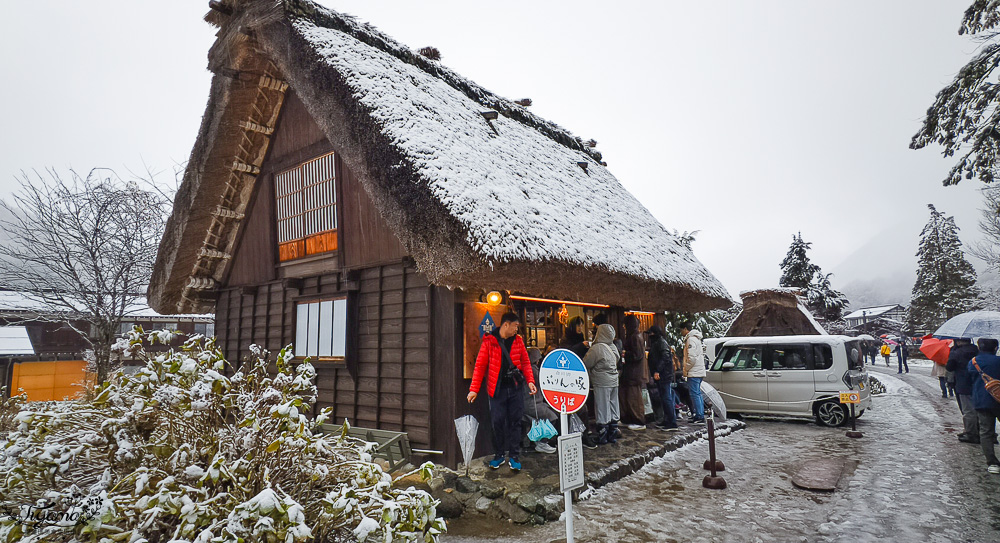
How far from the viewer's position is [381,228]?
7.23 metres

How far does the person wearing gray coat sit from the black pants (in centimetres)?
194

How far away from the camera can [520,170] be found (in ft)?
26.6

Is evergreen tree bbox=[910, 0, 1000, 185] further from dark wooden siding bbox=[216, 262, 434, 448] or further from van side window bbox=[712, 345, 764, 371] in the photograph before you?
dark wooden siding bbox=[216, 262, 434, 448]

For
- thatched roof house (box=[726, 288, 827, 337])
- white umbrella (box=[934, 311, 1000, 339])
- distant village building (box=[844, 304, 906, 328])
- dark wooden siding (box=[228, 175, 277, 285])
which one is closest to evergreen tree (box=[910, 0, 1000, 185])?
white umbrella (box=[934, 311, 1000, 339])

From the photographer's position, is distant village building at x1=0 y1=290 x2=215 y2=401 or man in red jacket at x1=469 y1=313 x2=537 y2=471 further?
distant village building at x1=0 y1=290 x2=215 y2=401

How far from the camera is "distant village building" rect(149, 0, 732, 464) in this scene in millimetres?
6062

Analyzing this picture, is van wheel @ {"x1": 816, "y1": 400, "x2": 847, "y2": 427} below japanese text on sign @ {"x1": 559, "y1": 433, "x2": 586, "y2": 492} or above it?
below

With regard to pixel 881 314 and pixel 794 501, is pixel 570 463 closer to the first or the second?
pixel 794 501

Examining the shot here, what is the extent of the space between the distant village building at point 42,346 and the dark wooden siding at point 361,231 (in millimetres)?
6420

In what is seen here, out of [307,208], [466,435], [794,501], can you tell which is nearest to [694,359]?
[794,501]

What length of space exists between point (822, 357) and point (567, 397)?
7.94 meters

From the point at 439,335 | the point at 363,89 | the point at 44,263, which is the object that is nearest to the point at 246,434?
the point at 439,335

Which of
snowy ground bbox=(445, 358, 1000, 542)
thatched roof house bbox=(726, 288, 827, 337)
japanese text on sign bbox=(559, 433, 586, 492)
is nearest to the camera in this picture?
japanese text on sign bbox=(559, 433, 586, 492)

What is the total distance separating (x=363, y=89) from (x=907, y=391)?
61.4ft
